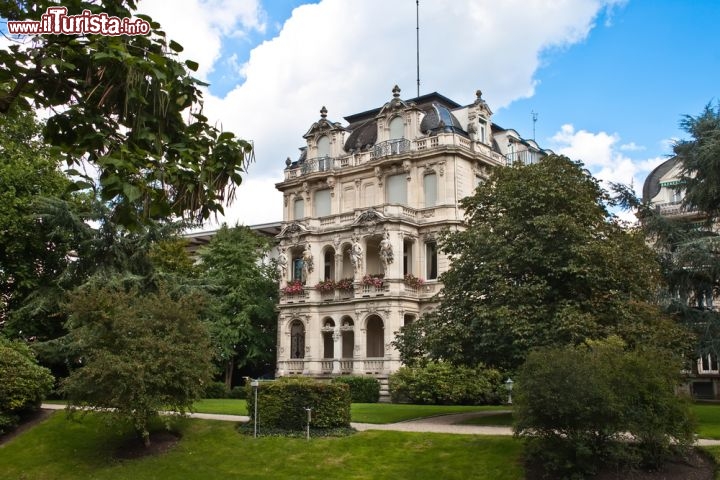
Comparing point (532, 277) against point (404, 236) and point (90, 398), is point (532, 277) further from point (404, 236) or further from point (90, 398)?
point (404, 236)

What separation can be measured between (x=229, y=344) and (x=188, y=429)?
69.0ft

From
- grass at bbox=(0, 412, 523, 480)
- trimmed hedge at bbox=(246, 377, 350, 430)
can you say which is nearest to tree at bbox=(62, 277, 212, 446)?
grass at bbox=(0, 412, 523, 480)

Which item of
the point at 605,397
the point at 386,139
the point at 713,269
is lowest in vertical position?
the point at 605,397

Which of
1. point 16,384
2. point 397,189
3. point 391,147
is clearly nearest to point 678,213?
point 397,189

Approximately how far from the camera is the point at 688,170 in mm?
24875

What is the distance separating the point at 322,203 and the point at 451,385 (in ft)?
59.0

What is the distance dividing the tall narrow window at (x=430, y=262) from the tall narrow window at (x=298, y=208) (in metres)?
10.3

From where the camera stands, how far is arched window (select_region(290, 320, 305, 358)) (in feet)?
161

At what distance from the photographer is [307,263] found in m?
Result: 47.9

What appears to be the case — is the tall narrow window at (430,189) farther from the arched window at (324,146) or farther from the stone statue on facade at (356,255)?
the arched window at (324,146)

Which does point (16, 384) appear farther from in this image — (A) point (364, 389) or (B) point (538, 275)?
(A) point (364, 389)

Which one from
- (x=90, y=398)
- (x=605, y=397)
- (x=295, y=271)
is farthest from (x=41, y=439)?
(x=295, y=271)

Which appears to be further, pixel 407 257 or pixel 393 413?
pixel 407 257

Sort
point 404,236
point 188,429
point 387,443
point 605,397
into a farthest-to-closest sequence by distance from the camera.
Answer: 1. point 404,236
2. point 188,429
3. point 387,443
4. point 605,397
